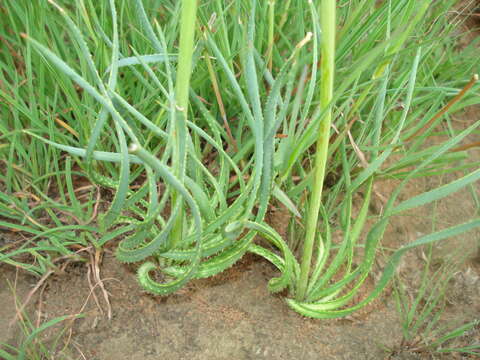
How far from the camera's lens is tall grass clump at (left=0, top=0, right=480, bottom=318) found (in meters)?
0.61

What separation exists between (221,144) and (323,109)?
0.84ft

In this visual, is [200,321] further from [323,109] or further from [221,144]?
[323,109]

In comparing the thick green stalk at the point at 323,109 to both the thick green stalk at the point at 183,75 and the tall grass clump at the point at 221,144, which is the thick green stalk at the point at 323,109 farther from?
the thick green stalk at the point at 183,75

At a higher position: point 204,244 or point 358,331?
point 204,244

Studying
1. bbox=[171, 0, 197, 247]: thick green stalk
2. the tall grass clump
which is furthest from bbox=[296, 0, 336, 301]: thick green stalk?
bbox=[171, 0, 197, 247]: thick green stalk

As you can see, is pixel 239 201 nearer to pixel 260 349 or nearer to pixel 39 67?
pixel 260 349

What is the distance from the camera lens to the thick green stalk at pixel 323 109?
503mm

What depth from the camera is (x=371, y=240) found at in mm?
700

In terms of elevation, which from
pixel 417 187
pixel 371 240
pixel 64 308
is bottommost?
pixel 64 308

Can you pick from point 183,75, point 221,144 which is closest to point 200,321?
point 221,144

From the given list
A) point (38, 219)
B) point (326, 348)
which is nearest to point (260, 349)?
point (326, 348)

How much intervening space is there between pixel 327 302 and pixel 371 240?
124 mm

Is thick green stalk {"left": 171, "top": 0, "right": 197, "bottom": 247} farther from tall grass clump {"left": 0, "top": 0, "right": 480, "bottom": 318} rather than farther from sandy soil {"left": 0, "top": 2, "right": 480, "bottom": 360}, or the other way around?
sandy soil {"left": 0, "top": 2, "right": 480, "bottom": 360}

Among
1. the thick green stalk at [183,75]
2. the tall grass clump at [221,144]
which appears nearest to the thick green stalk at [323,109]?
the tall grass clump at [221,144]
